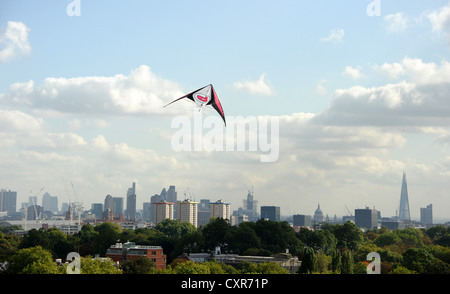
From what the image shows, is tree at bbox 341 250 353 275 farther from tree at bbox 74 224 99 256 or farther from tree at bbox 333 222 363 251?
tree at bbox 333 222 363 251

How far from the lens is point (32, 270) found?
Answer: 2308 inches

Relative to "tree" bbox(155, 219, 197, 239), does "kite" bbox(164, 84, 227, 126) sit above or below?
above

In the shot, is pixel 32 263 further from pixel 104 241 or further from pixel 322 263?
pixel 104 241

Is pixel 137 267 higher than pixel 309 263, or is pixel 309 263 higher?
pixel 309 263

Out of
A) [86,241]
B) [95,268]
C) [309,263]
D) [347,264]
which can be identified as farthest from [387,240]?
[95,268]

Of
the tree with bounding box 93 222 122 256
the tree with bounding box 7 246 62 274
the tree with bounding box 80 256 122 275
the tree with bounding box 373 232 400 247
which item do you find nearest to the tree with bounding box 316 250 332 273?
the tree with bounding box 80 256 122 275

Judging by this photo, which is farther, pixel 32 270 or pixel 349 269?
pixel 349 269

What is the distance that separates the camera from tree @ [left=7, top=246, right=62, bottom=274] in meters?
58.2

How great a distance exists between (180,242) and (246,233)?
11.4 m

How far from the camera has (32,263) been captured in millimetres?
65375

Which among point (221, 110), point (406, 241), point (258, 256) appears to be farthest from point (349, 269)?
point (406, 241)

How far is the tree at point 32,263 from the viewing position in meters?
58.2

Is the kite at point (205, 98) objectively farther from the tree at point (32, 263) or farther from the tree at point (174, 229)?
the tree at point (174, 229)
